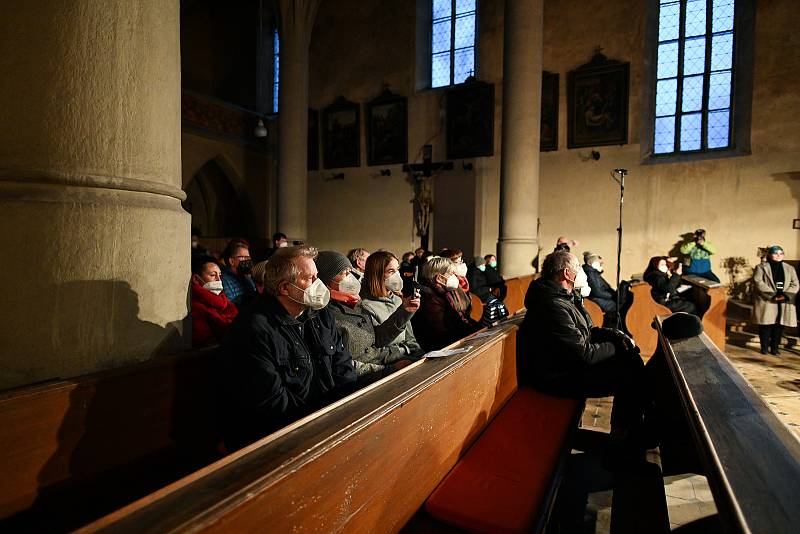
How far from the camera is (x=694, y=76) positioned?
1080 centimetres

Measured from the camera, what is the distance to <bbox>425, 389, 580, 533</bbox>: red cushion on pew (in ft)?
5.86

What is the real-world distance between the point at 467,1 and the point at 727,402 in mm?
13539

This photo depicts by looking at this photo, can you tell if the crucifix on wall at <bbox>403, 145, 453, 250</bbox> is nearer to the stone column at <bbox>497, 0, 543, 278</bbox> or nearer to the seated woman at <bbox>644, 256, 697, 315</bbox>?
the stone column at <bbox>497, 0, 543, 278</bbox>

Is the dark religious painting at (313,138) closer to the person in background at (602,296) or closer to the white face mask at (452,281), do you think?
the person in background at (602,296)

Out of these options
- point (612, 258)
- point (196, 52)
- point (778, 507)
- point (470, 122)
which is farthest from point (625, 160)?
point (196, 52)

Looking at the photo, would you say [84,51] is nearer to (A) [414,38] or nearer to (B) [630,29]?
(B) [630,29]

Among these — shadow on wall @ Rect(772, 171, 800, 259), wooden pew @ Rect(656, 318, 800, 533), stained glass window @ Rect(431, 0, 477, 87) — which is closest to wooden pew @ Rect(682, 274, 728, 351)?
shadow on wall @ Rect(772, 171, 800, 259)

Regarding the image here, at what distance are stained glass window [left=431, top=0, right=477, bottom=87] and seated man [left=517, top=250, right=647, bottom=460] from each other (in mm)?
11039

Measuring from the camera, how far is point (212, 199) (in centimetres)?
1620

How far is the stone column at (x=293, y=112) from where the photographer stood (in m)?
12.0

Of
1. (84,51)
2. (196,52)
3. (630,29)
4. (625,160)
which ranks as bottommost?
(84,51)

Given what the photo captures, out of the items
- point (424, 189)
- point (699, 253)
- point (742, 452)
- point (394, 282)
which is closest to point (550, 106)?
point (424, 189)

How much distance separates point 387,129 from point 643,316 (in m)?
8.91

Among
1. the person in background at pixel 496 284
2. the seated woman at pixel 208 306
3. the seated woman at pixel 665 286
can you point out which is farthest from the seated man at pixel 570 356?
the seated woman at pixel 665 286
